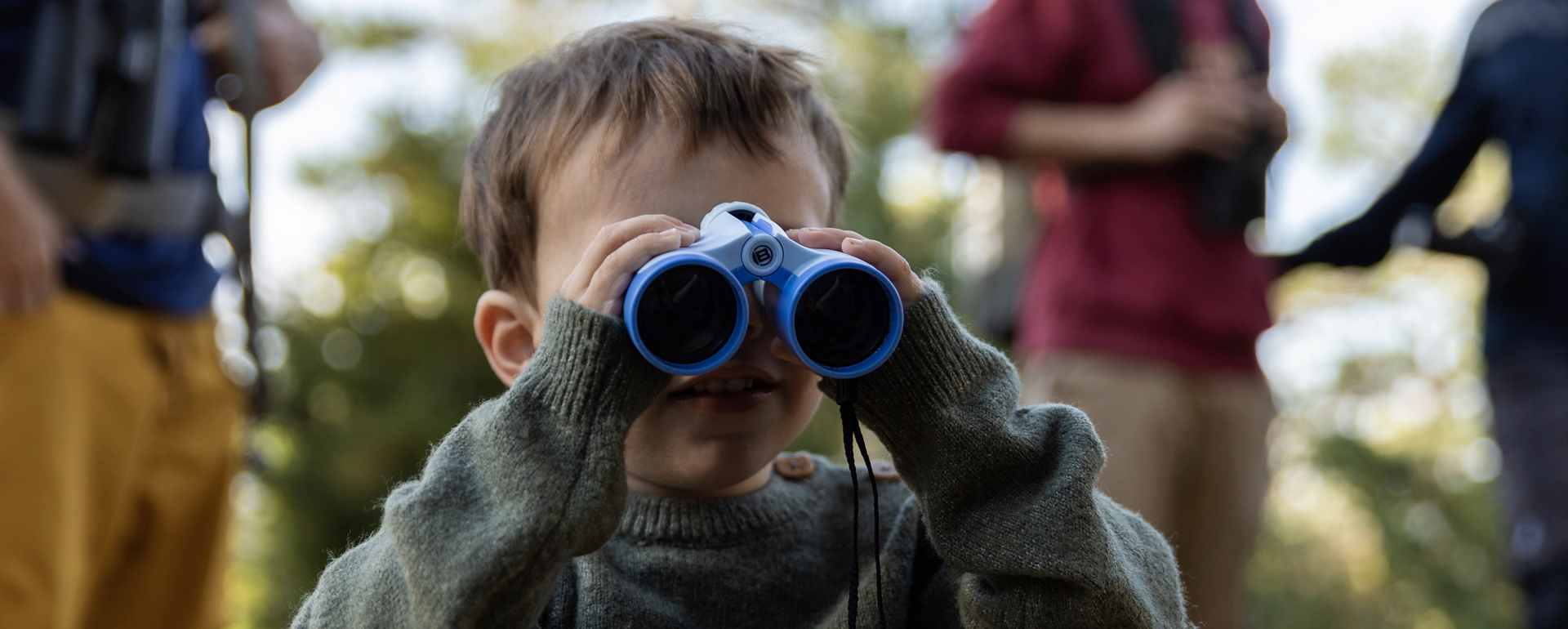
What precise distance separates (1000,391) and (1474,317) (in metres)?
9.42

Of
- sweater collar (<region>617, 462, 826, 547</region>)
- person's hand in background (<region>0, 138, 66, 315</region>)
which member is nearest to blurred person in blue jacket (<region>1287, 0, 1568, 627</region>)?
sweater collar (<region>617, 462, 826, 547</region>)

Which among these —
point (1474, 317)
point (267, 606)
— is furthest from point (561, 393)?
point (1474, 317)

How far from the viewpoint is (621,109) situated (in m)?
1.48

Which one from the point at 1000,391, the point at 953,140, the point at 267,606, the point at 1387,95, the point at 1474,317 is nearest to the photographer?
the point at 1000,391

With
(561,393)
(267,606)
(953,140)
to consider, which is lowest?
(267,606)

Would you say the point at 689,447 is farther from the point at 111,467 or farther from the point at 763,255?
the point at 111,467

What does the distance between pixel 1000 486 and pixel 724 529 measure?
0.36 meters

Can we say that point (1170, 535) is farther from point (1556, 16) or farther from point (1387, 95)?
point (1387, 95)

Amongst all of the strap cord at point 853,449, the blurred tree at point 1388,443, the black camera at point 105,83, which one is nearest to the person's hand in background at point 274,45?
the black camera at point 105,83

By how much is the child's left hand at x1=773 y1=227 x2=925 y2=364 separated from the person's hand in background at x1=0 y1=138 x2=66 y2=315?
4.50ft

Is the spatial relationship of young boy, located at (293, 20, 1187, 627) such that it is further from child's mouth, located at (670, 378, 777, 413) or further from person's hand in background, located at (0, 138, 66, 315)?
person's hand in background, located at (0, 138, 66, 315)

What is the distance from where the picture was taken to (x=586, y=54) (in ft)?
5.39

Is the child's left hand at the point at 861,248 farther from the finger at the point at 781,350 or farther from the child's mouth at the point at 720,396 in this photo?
the child's mouth at the point at 720,396

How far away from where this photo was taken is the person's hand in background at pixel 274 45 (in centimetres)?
250
